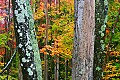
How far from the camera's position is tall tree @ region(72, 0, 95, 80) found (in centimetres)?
236

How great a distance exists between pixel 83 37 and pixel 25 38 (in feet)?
2.13

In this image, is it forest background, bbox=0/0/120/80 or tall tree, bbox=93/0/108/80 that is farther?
forest background, bbox=0/0/120/80

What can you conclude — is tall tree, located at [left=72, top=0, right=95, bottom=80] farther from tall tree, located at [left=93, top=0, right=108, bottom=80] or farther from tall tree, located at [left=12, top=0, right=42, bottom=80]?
tall tree, located at [left=93, top=0, right=108, bottom=80]

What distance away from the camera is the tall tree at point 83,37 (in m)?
2.36

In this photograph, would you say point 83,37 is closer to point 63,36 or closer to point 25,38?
point 25,38

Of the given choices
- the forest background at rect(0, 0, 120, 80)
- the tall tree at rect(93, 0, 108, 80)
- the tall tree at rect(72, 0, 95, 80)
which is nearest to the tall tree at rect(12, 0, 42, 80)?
the tall tree at rect(72, 0, 95, 80)

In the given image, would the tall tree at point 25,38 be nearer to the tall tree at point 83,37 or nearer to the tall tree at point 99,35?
the tall tree at point 83,37

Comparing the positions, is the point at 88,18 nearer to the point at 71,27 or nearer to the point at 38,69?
the point at 38,69

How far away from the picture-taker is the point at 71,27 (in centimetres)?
764

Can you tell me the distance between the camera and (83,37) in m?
2.40

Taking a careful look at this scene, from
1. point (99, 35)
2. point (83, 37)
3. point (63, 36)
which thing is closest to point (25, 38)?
point (83, 37)

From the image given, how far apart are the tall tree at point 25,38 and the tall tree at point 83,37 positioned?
0.48 metres

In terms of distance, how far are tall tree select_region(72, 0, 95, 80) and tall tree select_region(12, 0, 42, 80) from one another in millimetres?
482

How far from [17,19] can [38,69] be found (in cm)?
63
